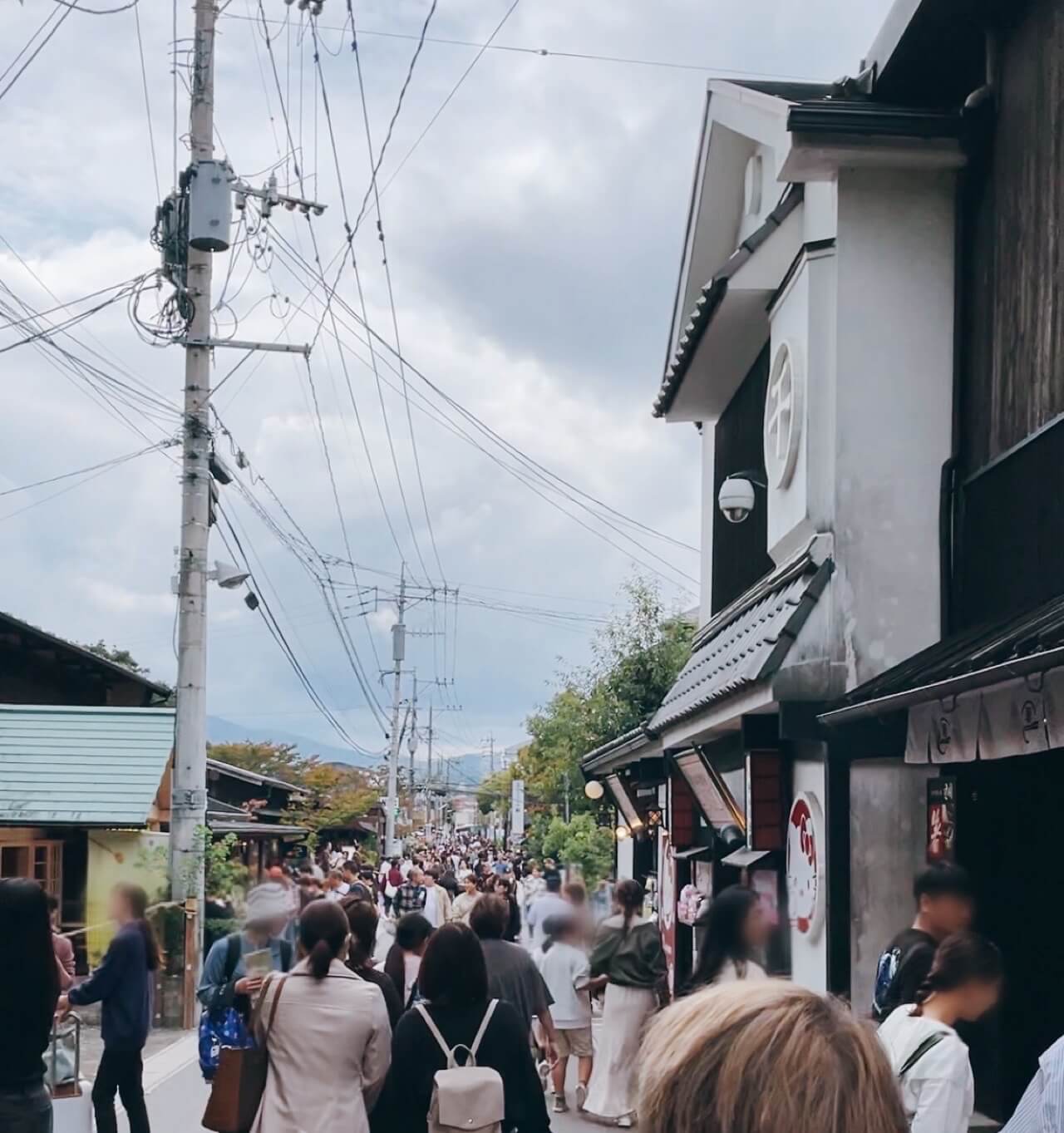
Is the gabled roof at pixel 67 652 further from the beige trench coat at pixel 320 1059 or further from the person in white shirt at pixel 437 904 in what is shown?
the beige trench coat at pixel 320 1059

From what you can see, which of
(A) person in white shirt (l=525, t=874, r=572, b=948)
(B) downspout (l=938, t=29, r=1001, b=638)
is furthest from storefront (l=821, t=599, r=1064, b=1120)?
(A) person in white shirt (l=525, t=874, r=572, b=948)

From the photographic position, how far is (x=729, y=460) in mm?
15977

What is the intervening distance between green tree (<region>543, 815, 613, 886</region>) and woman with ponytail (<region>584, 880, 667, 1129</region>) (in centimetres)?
1501

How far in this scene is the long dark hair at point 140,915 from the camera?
901 cm

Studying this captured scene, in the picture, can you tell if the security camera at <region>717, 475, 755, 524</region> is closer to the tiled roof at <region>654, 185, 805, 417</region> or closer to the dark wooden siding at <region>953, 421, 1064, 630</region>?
the tiled roof at <region>654, 185, 805, 417</region>

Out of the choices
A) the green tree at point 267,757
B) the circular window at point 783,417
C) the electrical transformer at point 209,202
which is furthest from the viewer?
the green tree at point 267,757

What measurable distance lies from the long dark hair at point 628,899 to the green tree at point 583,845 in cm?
1526

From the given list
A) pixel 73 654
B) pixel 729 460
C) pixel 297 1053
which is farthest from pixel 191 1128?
pixel 73 654

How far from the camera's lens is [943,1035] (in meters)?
4.53

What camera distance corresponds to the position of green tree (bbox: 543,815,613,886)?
30250 mm

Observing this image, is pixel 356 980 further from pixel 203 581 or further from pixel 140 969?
pixel 203 581

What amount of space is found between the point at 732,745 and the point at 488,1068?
833 cm

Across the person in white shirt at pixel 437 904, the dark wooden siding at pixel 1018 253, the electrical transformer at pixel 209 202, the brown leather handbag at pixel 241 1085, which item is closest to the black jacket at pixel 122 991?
the brown leather handbag at pixel 241 1085

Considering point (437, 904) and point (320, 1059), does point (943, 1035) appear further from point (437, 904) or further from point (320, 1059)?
point (437, 904)
